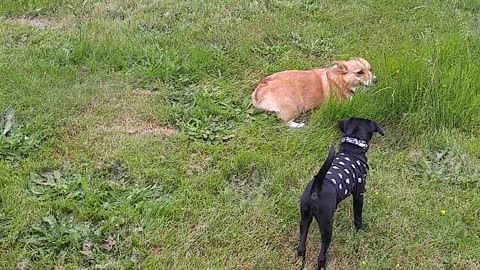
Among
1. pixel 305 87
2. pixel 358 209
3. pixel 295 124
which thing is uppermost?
pixel 358 209

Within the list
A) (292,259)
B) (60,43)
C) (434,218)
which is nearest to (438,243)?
(434,218)

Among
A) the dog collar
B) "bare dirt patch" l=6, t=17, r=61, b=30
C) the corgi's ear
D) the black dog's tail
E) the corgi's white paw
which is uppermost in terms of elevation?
the black dog's tail

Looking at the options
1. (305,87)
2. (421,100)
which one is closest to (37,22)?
(305,87)

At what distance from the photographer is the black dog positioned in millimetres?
3127

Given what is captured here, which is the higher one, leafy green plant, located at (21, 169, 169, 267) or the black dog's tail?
the black dog's tail

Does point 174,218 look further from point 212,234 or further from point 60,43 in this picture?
point 60,43

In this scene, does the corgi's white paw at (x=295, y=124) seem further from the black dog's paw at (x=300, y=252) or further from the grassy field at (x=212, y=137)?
the black dog's paw at (x=300, y=252)

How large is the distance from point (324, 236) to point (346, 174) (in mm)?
409

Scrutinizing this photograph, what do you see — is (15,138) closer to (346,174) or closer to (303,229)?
(303,229)

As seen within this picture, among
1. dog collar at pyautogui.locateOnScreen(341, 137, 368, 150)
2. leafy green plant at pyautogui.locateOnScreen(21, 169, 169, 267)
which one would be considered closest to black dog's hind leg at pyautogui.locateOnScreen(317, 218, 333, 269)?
dog collar at pyautogui.locateOnScreen(341, 137, 368, 150)

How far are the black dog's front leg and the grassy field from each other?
63 mm

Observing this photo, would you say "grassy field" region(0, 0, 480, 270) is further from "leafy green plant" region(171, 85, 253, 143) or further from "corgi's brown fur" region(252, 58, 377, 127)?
"corgi's brown fur" region(252, 58, 377, 127)

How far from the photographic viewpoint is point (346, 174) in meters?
3.39

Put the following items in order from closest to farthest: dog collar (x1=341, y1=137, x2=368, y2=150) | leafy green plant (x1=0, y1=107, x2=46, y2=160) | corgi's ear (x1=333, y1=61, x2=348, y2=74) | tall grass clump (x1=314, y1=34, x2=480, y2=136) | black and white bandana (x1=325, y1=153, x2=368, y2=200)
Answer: black and white bandana (x1=325, y1=153, x2=368, y2=200) → dog collar (x1=341, y1=137, x2=368, y2=150) → leafy green plant (x1=0, y1=107, x2=46, y2=160) → tall grass clump (x1=314, y1=34, x2=480, y2=136) → corgi's ear (x1=333, y1=61, x2=348, y2=74)
